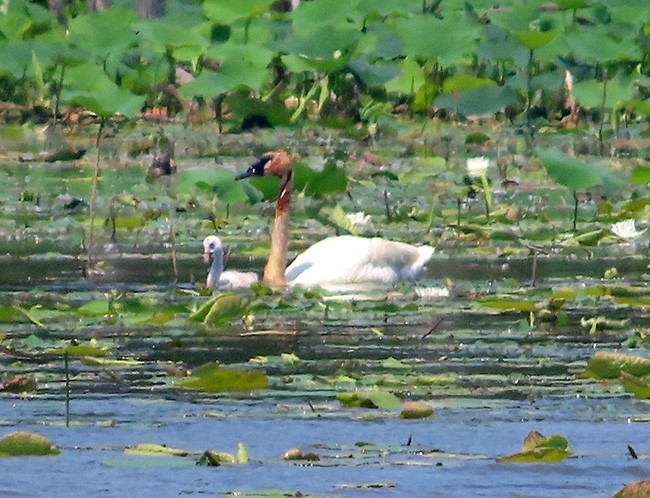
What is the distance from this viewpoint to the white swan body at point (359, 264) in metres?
9.59

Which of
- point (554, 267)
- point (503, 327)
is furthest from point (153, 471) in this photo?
point (554, 267)

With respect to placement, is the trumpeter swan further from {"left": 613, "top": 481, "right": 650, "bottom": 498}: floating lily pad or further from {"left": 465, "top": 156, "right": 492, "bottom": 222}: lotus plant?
{"left": 613, "top": 481, "right": 650, "bottom": 498}: floating lily pad

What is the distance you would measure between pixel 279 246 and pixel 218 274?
57 centimetres

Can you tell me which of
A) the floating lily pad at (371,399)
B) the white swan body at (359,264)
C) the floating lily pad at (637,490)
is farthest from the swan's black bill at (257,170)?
the floating lily pad at (637,490)

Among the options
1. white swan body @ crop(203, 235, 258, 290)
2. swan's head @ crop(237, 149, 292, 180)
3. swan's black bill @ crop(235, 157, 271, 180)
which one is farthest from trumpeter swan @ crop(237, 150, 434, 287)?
swan's black bill @ crop(235, 157, 271, 180)

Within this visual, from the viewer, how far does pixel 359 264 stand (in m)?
9.64

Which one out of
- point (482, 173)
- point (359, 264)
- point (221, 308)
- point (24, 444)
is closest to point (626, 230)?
point (482, 173)

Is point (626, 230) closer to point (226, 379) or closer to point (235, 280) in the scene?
point (235, 280)

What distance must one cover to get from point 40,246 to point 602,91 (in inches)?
260

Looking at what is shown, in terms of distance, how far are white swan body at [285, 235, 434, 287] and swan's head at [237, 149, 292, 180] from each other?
1145 millimetres

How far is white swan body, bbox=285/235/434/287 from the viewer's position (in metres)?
9.59

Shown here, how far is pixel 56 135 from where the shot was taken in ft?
55.1

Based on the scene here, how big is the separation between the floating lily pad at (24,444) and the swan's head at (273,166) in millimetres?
5446

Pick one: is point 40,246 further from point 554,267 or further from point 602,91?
point 602,91
